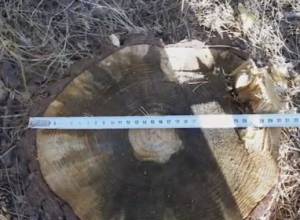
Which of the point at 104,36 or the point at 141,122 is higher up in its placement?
the point at 141,122

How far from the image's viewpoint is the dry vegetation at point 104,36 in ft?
7.12

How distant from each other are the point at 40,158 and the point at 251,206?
70 centimetres

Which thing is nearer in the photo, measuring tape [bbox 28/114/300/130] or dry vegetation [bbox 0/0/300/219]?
measuring tape [bbox 28/114/300/130]

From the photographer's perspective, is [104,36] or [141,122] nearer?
[141,122]

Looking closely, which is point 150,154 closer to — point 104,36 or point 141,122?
point 141,122

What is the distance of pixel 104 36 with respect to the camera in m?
2.34

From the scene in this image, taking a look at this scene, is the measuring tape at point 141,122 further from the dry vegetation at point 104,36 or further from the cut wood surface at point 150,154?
the dry vegetation at point 104,36

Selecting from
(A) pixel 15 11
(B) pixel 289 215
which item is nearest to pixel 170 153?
(B) pixel 289 215

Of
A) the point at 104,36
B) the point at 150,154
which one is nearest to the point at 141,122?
the point at 150,154

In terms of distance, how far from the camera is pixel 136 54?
5.65ft

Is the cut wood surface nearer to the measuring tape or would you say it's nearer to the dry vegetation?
the measuring tape

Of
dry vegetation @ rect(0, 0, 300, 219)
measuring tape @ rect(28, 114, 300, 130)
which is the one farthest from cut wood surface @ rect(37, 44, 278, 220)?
dry vegetation @ rect(0, 0, 300, 219)

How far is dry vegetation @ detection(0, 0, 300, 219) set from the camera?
217 cm

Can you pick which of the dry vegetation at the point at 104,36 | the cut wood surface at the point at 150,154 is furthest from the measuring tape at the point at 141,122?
the dry vegetation at the point at 104,36
